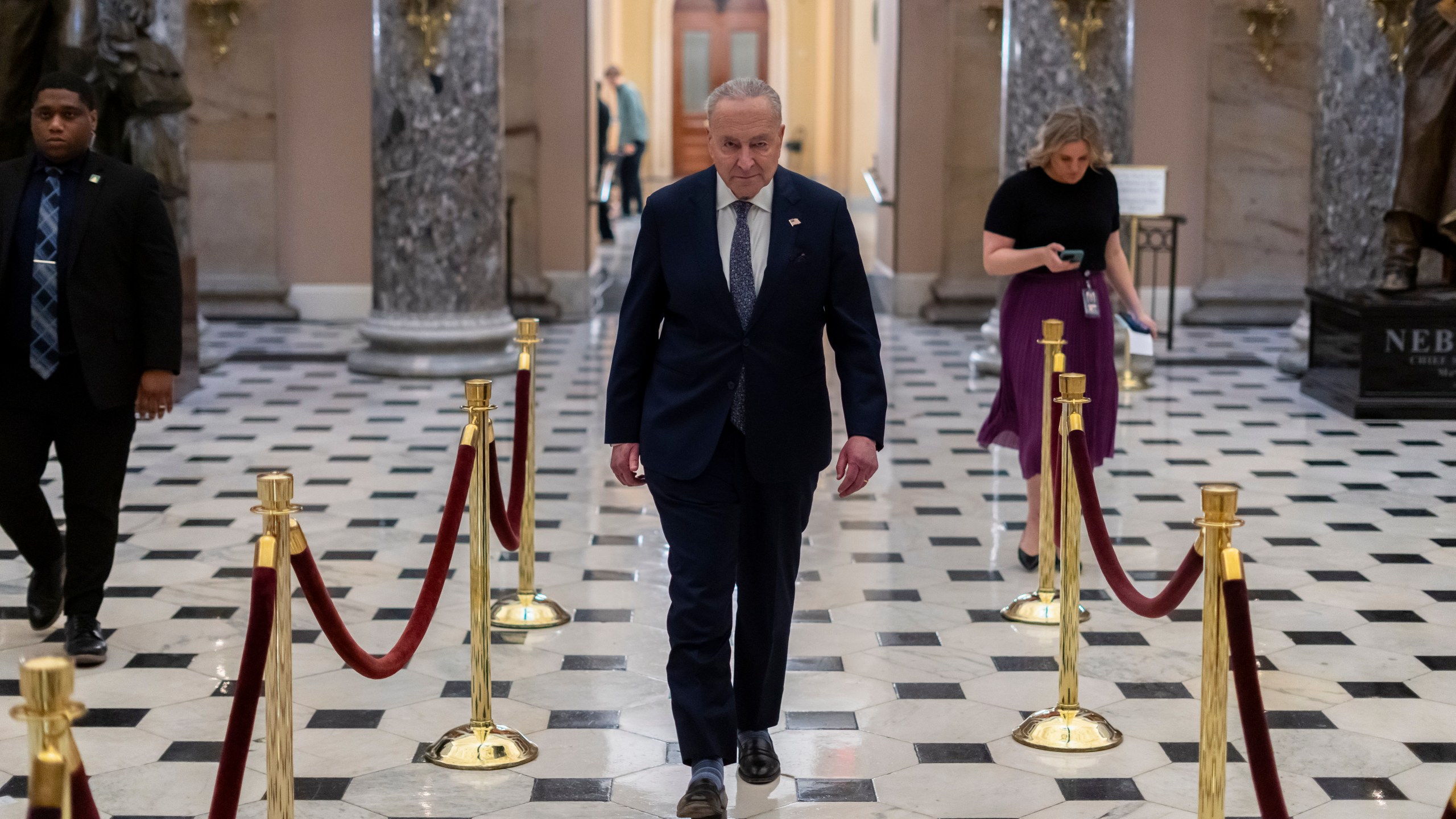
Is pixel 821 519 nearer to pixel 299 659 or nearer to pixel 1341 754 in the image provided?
pixel 299 659

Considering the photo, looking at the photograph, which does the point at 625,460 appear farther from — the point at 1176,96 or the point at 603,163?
the point at 603,163

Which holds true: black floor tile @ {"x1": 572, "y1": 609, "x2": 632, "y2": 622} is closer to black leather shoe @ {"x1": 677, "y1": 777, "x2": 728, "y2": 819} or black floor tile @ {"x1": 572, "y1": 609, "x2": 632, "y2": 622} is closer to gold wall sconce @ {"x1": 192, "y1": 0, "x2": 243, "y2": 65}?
black leather shoe @ {"x1": 677, "y1": 777, "x2": 728, "y2": 819}

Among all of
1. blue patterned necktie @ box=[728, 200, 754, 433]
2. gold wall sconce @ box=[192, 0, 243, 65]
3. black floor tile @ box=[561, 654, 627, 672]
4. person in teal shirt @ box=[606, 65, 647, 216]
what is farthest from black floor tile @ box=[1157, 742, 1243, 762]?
person in teal shirt @ box=[606, 65, 647, 216]

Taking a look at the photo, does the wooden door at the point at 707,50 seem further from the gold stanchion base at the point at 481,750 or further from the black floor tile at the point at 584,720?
the gold stanchion base at the point at 481,750

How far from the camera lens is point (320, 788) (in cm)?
403

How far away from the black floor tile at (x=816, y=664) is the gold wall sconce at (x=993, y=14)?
983 centimetres

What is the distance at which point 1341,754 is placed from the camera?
167 inches

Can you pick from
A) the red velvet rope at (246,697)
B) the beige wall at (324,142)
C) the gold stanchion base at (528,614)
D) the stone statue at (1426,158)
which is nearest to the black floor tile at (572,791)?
the red velvet rope at (246,697)

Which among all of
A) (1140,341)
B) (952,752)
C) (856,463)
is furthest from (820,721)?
(1140,341)

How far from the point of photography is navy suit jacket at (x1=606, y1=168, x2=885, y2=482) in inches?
146

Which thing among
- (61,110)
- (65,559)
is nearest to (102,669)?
(65,559)

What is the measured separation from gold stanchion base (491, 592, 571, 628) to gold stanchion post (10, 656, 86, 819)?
10.5ft

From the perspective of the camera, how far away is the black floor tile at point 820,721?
14.6ft

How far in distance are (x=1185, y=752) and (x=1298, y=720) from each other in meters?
0.44
